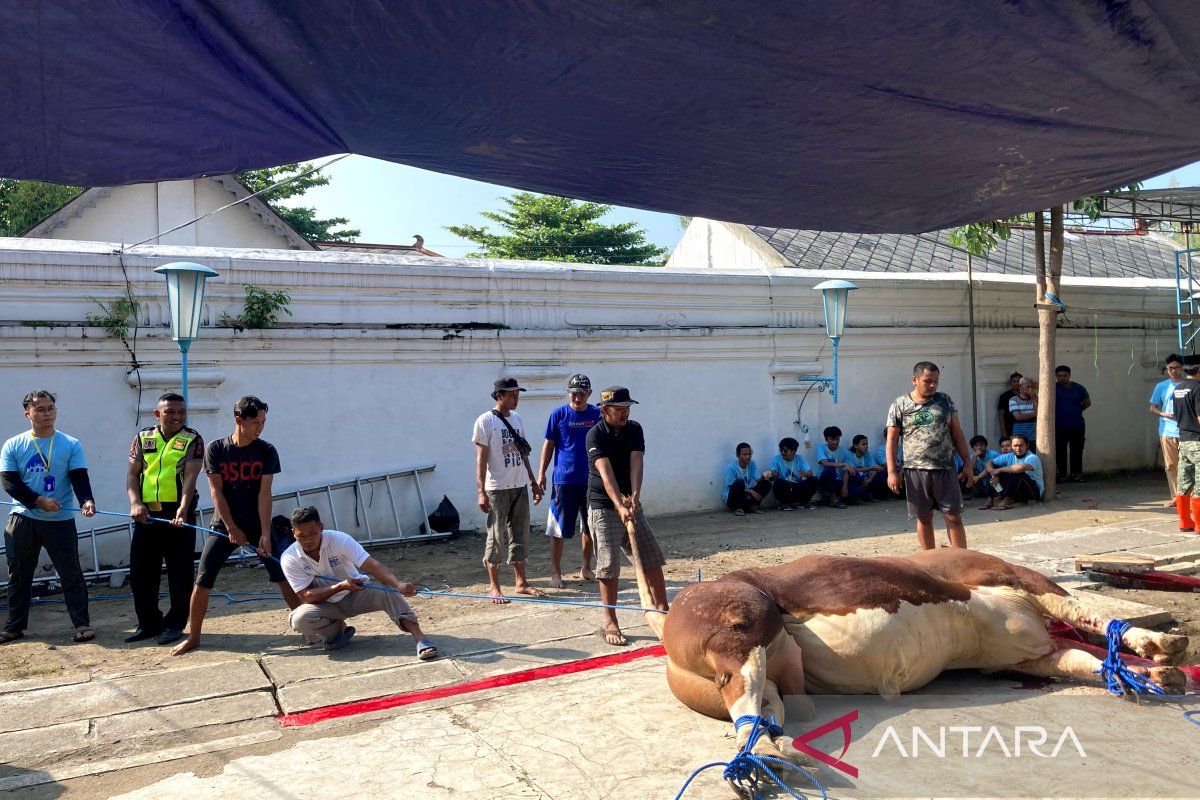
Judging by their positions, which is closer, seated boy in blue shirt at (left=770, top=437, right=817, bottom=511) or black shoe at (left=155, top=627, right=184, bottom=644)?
black shoe at (left=155, top=627, right=184, bottom=644)

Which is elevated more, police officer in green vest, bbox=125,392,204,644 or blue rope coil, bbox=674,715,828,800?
police officer in green vest, bbox=125,392,204,644

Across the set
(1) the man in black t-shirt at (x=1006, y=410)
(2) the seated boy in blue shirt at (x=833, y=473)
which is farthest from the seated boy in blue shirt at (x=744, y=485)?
(1) the man in black t-shirt at (x=1006, y=410)

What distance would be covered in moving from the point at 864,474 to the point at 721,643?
27.5 ft

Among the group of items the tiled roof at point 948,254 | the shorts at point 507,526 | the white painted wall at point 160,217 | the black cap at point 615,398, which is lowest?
the shorts at point 507,526

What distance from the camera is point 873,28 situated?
2.69m

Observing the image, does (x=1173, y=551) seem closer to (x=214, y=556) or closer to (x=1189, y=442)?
(x=1189, y=442)

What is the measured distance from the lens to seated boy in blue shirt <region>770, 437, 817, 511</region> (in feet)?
37.7

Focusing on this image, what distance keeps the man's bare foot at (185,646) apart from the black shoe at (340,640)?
2.91 ft

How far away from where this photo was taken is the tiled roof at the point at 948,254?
16578mm

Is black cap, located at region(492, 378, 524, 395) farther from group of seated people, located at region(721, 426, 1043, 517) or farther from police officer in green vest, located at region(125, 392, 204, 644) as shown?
group of seated people, located at region(721, 426, 1043, 517)

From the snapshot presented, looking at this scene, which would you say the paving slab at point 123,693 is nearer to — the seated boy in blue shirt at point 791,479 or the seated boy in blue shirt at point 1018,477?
the seated boy in blue shirt at point 791,479

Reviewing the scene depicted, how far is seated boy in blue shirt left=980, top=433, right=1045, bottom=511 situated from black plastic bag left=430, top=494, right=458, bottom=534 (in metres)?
6.26

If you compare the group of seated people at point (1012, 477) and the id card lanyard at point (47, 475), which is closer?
the id card lanyard at point (47, 475)

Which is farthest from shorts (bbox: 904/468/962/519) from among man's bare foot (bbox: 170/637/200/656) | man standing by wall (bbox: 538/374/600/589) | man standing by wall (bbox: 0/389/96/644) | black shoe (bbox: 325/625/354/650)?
man standing by wall (bbox: 0/389/96/644)
